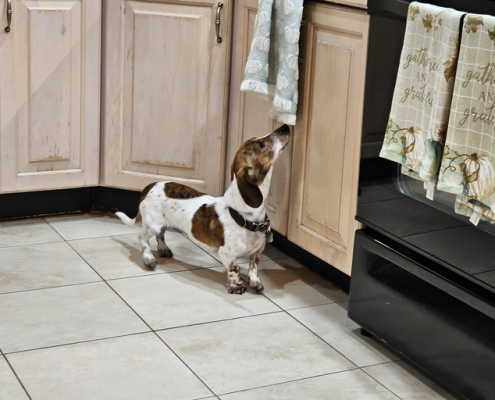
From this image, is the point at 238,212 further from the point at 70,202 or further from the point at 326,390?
the point at 70,202

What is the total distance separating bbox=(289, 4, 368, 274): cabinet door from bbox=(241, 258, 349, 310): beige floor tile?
139 mm

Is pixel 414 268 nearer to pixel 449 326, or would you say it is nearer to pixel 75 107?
pixel 449 326

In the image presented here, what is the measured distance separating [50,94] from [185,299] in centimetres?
105

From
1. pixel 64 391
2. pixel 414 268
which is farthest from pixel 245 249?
pixel 64 391

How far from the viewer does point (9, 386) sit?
1.80 m

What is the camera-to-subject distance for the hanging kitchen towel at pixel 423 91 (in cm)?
165

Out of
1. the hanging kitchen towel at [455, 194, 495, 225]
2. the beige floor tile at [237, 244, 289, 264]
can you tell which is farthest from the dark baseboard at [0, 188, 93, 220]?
the hanging kitchen towel at [455, 194, 495, 225]

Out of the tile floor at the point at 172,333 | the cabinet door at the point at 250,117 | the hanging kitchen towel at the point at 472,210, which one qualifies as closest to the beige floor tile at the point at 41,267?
the tile floor at the point at 172,333

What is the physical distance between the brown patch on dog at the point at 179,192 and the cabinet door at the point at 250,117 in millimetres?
279

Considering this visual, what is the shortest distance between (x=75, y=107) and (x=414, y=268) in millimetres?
1609

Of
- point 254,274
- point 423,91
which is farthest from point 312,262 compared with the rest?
point 423,91

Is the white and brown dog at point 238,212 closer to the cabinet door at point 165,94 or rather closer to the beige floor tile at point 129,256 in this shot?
the beige floor tile at point 129,256

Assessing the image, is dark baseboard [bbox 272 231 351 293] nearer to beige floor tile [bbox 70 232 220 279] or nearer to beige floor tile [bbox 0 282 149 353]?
beige floor tile [bbox 70 232 220 279]

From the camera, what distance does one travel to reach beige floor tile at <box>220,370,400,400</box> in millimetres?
1835
